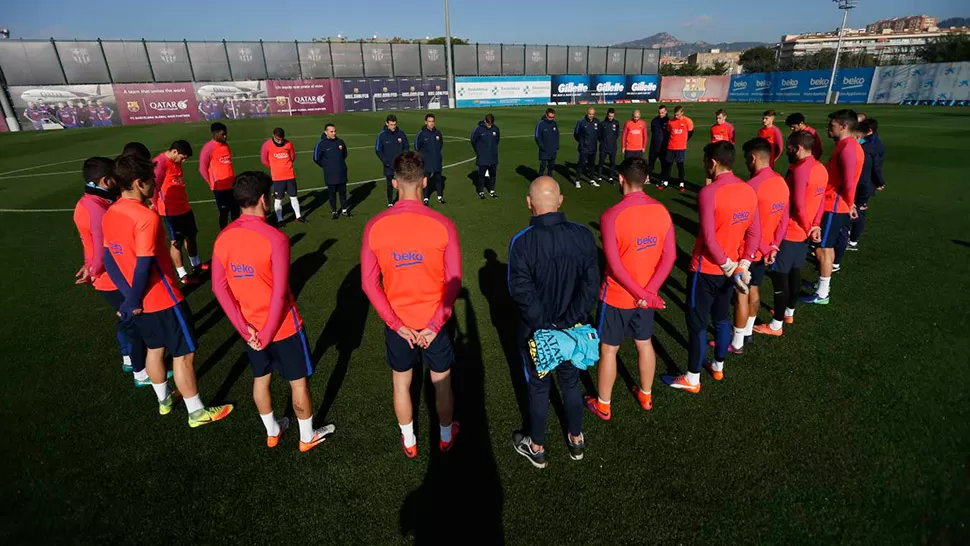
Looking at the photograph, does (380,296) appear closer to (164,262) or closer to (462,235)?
(164,262)

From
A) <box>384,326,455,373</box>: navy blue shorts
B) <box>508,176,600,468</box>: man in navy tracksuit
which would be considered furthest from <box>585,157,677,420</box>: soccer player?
<box>384,326,455,373</box>: navy blue shorts

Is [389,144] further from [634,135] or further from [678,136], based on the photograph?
[678,136]

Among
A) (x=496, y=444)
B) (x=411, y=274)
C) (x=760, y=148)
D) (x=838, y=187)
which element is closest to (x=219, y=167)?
(x=411, y=274)

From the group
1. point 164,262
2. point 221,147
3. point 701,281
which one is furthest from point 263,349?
point 221,147

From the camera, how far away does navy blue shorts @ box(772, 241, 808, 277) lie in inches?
210

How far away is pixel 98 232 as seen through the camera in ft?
14.0

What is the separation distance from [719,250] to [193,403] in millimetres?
5216

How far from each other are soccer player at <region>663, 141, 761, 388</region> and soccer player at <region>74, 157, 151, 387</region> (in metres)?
5.71

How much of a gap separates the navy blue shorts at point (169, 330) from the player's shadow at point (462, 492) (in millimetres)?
2412

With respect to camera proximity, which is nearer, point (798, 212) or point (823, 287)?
point (798, 212)

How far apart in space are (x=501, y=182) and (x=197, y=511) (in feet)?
41.9

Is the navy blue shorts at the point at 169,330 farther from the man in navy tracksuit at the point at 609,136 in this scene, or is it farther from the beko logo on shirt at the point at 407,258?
the man in navy tracksuit at the point at 609,136

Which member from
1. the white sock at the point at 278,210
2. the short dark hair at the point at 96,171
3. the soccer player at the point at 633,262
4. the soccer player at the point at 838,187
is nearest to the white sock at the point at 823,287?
the soccer player at the point at 838,187

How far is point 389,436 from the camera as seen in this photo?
163 inches
